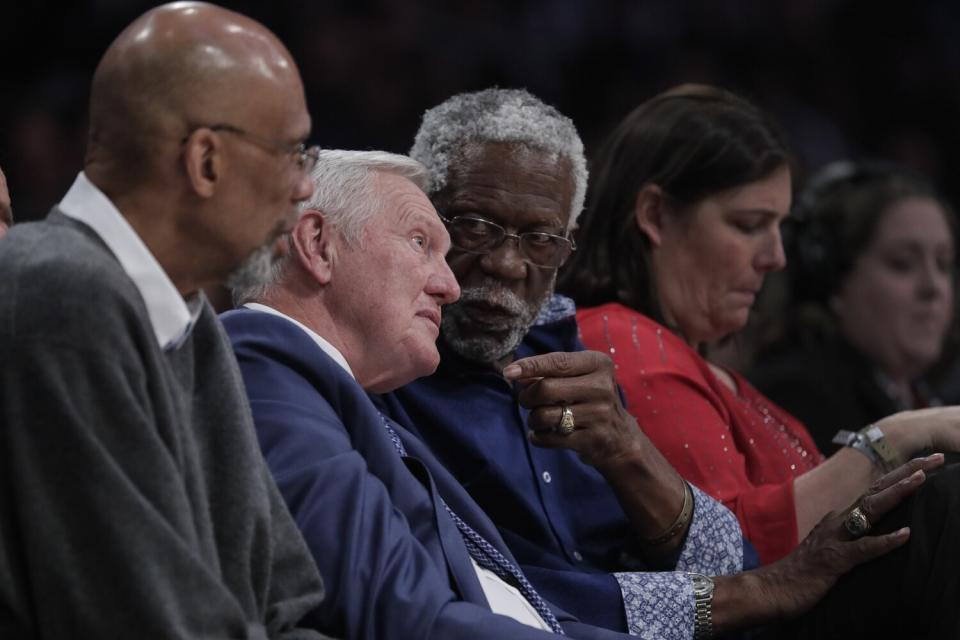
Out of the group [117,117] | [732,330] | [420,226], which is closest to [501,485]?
[420,226]

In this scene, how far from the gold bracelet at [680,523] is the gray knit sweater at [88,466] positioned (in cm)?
122

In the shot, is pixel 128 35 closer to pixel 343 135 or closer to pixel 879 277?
pixel 879 277

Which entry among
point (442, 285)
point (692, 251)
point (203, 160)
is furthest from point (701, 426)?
point (203, 160)

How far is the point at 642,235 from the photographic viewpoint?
3.45 metres

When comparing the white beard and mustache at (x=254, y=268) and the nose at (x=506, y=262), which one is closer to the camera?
the white beard and mustache at (x=254, y=268)

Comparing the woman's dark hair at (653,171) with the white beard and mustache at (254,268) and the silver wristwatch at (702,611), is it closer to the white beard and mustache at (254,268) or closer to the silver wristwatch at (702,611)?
the silver wristwatch at (702,611)

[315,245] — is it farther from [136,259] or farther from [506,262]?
[136,259]

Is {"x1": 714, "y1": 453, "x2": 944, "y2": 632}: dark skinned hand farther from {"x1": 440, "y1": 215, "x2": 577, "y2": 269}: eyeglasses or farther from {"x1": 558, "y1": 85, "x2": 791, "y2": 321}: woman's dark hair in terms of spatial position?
{"x1": 558, "y1": 85, "x2": 791, "y2": 321}: woman's dark hair

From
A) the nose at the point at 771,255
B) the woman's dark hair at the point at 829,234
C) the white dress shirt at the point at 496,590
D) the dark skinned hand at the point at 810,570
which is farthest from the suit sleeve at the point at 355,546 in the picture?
the woman's dark hair at the point at 829,234

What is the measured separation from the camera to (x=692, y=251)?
3424 mm

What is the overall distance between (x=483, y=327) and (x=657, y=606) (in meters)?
0.60

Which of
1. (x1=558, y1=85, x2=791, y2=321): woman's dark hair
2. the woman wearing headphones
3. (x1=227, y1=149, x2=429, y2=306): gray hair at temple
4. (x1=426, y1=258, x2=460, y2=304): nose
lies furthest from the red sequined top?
the woman wearing headphones

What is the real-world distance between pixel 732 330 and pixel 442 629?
1708mm

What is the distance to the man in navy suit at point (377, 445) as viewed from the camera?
2.04 metres
